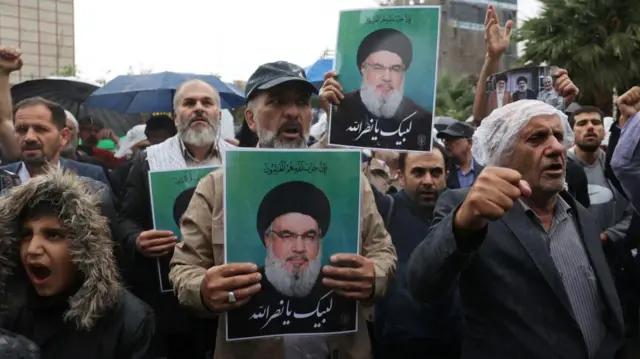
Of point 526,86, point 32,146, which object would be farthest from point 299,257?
point 32,146

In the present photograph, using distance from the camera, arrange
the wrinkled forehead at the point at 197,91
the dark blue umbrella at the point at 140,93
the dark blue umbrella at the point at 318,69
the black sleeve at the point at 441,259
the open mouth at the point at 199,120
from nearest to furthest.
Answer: the black sleeve at the point at 441,259 < the open mouth at the point at 199,120 < the wrinkled forehead at the point at 197,91 < the dark blue umbrella at the point at 140,93 < the dark blue umbrella at the point at 318,69

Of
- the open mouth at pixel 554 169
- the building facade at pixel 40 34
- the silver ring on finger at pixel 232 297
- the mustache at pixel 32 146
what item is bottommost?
the silver ring on finger at pixel 232 297

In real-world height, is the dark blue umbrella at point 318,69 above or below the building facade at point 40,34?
below

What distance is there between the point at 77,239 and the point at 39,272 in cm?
17

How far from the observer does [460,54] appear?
4659 cm

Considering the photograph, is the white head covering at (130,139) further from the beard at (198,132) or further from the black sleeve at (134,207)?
the black sleeve at (134,207)

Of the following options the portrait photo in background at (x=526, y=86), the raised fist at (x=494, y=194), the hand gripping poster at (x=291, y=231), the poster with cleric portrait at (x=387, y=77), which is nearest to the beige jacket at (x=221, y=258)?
the hand gripping poster at (x=291, y=231)

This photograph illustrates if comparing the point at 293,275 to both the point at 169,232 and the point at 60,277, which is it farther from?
the point at 169,232

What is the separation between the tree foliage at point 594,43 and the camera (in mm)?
15836

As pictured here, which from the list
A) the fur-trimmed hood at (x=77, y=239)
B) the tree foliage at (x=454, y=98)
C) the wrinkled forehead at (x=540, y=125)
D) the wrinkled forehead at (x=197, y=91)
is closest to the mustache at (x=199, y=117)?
the wrinkled forehead at (x=197, y=91)

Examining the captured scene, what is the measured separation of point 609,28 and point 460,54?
3066cm

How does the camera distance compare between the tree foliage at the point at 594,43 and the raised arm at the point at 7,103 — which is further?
the tree foliage at the point at 594,43

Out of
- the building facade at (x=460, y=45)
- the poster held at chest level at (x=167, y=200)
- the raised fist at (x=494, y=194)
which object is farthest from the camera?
the building facade at (x=460, y=45)

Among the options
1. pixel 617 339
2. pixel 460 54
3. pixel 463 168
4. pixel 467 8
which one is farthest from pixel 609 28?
pixel 467 8
